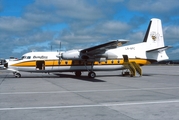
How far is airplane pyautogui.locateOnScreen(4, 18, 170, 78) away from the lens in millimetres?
22689

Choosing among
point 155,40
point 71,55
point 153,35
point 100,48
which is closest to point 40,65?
point 71,55

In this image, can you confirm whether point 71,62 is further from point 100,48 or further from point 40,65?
point 100,48

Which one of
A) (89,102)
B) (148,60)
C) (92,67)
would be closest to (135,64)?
(148,60)

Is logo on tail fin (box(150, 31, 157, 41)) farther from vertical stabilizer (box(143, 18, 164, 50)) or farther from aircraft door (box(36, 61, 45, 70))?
aircraft door (box(36, 61, 45, 70))

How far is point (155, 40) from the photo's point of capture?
27.6 m

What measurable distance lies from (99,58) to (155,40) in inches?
330

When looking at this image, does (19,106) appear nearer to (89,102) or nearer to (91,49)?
(89,102)

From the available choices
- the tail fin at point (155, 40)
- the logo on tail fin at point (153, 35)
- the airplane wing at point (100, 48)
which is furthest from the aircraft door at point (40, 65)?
the logo on tail fin at point (153, 35)

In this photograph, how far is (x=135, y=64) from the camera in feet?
85.0

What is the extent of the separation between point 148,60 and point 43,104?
19432 millimetres

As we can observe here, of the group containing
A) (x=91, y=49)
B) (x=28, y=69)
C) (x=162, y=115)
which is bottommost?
(x=162, y=115)

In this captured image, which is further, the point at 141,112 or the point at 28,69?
the point at 28,69

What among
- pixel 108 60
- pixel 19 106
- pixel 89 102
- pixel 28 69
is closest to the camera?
pixel 19 106

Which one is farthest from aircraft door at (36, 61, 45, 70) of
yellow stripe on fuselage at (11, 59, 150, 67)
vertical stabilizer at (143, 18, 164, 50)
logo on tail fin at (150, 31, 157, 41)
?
logo on tail fin at (150, 31, 157, 41)
